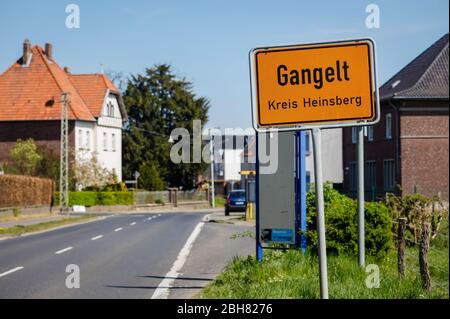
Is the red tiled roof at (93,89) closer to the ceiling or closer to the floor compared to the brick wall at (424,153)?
closer to the ceiling

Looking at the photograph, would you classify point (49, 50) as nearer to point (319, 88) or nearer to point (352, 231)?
point (352, 231)

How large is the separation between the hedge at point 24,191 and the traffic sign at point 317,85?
109ft

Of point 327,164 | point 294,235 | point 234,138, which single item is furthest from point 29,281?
point 234,138

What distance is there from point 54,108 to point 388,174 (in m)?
21.3

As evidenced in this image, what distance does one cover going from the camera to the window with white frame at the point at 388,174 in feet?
164

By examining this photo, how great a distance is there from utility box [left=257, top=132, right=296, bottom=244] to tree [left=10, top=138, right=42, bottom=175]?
133 feet

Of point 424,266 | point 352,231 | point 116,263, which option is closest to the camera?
point 424,266

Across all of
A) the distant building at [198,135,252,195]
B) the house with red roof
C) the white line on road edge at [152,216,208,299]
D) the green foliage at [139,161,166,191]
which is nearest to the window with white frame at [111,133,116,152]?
the house with red roof

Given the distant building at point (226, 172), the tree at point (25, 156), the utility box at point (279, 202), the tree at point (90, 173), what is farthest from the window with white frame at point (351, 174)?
the utility box at point (279, 202)

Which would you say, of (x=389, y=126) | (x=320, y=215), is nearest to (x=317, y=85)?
(x=320, y=215)

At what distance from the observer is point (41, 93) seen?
47438mm

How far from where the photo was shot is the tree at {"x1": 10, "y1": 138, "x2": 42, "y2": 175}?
51.1m

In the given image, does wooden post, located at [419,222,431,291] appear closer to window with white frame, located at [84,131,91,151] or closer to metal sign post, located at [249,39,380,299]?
metal sign post, located at [249,39,380,299]

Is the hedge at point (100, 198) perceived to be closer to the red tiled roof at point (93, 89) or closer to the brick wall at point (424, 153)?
the red tiled roof at point (93, 89)
